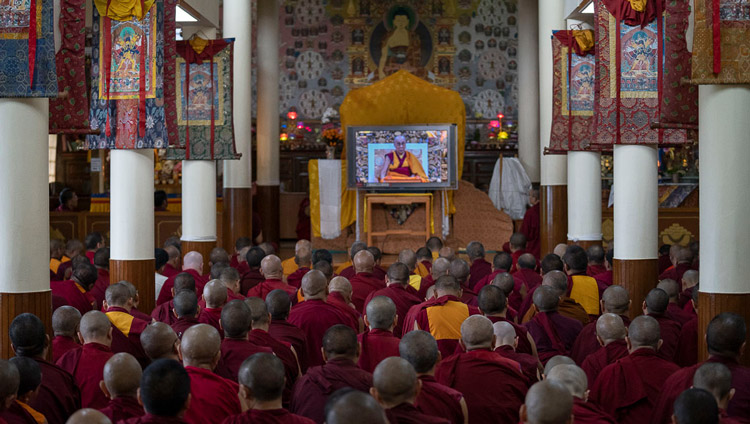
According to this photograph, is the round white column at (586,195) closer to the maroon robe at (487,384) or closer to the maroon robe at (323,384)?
the maroon robe at (487,384)

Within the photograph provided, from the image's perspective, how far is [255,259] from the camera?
9648mm

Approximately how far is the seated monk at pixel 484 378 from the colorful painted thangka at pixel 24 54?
3156mm

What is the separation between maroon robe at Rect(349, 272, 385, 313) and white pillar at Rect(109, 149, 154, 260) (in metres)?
2.09

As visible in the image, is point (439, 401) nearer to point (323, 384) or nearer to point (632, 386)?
point (323, 384)

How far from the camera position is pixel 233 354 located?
5367 mm

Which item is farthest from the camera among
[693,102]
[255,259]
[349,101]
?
[349,101]

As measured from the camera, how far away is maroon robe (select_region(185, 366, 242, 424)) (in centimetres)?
444

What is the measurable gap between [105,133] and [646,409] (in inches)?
221

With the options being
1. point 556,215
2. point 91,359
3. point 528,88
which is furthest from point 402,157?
point 91,359

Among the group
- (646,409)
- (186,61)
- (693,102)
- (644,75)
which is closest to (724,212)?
(693,102)

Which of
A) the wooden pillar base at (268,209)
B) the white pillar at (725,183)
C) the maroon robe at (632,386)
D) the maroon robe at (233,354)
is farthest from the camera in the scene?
the wooden pillar base at (268,209)

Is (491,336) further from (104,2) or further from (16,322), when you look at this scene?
(104,2)

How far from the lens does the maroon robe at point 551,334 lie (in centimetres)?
673

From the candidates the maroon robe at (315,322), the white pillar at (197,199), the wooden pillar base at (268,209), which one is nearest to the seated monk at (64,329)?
the maroon robe at (315,322)
